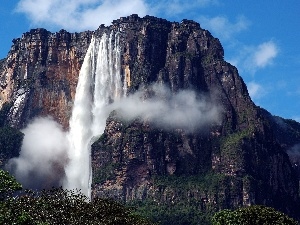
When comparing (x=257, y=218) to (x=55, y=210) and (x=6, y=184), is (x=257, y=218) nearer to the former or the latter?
(x=55, y=210)

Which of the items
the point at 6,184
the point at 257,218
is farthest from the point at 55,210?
the point at 257,218

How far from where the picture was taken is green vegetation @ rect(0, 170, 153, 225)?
64219 millimetres

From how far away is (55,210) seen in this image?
231 feet

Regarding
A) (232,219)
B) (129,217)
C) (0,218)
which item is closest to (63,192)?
(129,217)

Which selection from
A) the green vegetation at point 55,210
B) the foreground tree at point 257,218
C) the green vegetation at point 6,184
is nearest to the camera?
the green vegetation at point 55,210

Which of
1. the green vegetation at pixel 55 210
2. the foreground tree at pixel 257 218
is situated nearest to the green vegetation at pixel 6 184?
the green vegetation at pixel 55 210

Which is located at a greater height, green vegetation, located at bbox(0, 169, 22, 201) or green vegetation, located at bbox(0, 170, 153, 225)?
green vegetation, located at bbox(0, 169, 22, 201)

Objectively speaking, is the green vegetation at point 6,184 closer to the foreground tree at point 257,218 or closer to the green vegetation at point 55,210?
the green vegetation at point 55,210

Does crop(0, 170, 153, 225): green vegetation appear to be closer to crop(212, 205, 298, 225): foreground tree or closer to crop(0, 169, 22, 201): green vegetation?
crop(0, 169, 22, 201): green vegetation

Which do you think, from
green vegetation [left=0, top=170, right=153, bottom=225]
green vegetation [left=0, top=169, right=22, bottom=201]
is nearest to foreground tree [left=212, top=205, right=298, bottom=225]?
green vegetation [left=0, top=170, right=153, bottom=225]

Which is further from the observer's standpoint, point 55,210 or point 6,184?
point 55,210

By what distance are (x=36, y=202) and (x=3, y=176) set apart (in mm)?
5273

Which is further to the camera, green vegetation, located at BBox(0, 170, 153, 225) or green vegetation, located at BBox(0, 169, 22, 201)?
green vegetation, located at BBox(0, 169, 22, 201)

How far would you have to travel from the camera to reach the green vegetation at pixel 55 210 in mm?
64219
